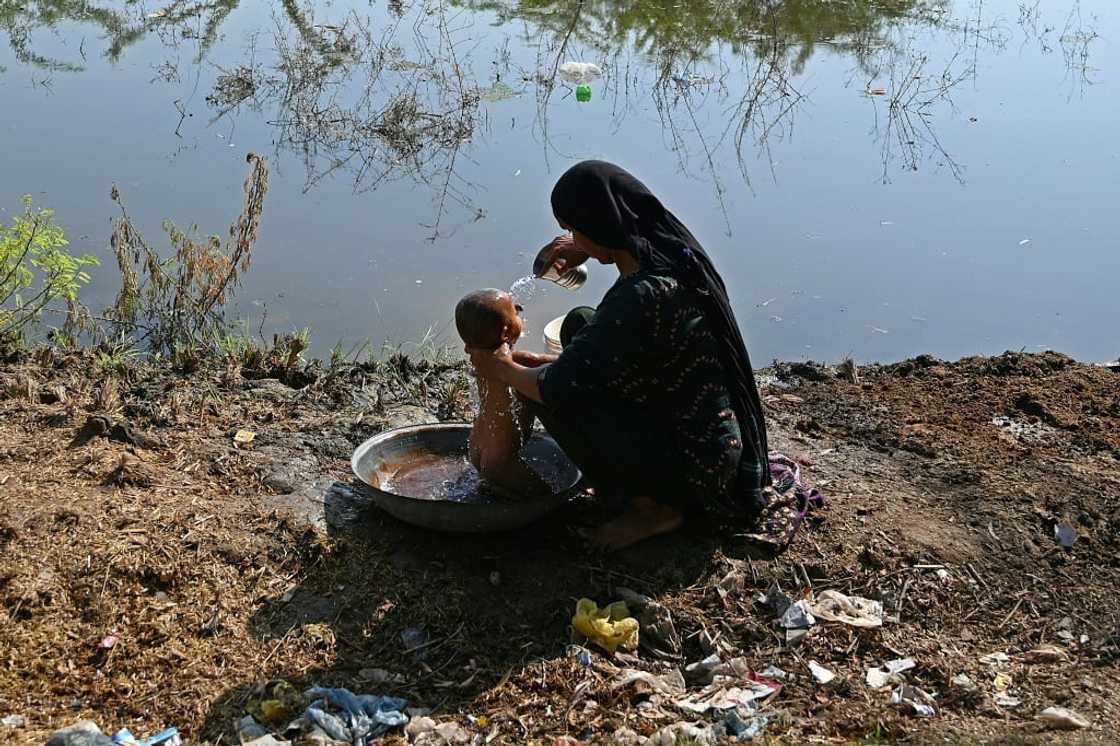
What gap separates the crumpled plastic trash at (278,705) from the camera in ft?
8.48

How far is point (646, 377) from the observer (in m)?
3.06

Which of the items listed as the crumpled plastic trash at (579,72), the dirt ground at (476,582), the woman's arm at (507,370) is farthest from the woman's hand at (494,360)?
the crumpled plastic trash at (579,72)

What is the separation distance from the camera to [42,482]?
3377mm

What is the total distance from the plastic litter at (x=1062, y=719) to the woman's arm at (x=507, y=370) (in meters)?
1.42

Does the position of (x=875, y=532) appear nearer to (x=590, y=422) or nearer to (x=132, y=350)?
(x=590, y=422)

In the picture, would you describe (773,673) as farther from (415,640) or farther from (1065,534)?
(1065,534)

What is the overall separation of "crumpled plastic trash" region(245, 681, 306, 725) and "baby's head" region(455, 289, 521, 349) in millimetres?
998

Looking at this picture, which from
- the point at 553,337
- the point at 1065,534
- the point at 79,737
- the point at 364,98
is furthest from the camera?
the point at 364,98

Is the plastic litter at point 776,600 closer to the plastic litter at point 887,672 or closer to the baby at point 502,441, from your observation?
the plastic litter at point 887,672

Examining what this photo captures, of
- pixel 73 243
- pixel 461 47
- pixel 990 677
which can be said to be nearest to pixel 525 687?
pixel 990 677

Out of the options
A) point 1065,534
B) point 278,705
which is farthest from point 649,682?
point 1065,534

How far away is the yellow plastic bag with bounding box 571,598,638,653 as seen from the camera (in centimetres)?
290

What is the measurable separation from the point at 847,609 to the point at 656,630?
55 centimetres

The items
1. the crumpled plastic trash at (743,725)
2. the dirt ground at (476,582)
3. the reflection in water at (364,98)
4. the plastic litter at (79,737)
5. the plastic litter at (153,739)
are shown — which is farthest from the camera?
the reflection in water at (364,98)
